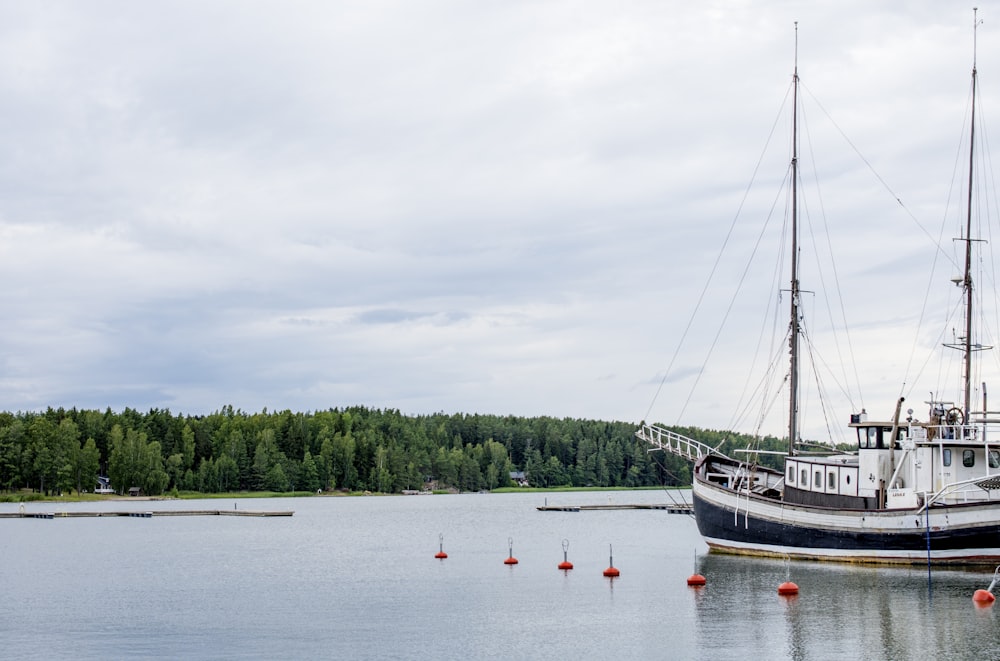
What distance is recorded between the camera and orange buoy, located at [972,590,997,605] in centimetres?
4997

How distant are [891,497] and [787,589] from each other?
422 inches

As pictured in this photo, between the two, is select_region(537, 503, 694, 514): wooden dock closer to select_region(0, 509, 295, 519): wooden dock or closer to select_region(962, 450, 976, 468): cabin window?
select_region(0, 509, 295, 519): wooden dock

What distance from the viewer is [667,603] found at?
53.8m

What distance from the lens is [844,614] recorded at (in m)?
48.4

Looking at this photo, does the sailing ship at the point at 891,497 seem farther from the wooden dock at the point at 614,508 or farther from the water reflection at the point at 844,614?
the wooden dock at the point at 614,508

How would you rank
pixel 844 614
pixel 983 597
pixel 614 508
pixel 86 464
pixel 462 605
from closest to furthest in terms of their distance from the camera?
pixel 844 614 < pixel 983 597 < pixel 462 605 < pixel 614 508 < pixel 86 464

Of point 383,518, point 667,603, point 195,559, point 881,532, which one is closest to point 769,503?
point 881,532

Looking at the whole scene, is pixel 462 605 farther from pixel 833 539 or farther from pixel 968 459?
pixel 968 459

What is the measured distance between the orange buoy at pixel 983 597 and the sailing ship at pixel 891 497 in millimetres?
7729

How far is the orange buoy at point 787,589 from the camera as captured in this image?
178 ft

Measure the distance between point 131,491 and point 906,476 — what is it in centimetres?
15321

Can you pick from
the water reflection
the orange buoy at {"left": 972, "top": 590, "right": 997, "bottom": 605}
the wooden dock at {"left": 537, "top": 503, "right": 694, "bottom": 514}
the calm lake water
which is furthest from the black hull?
the wooden dock at {"left": 537, "top": 503, "right": 694, "bottom": 514}

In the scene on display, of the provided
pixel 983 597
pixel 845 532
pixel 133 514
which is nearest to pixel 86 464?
pixel 133 514

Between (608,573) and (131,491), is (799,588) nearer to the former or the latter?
(608,573)
